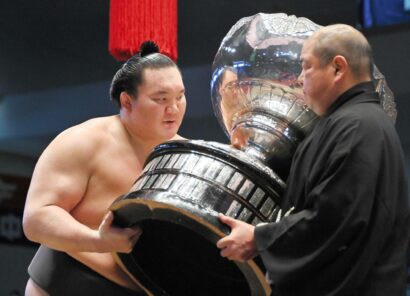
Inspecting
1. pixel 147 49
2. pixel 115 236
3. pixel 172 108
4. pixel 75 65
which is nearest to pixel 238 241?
pixel 115 236

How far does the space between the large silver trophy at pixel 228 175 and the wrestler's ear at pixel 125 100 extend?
0.22m

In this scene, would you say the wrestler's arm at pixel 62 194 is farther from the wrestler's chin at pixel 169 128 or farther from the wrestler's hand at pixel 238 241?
the wrestler's hand at pixel 238 241

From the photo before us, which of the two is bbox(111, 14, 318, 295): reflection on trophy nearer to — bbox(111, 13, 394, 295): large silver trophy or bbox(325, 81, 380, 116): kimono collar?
bbox(111, 13, 394, 295): large silver trophy

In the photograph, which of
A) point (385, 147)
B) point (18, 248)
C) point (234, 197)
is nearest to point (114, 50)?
point (234, 197)

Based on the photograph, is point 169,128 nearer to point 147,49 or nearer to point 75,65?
point 147,49

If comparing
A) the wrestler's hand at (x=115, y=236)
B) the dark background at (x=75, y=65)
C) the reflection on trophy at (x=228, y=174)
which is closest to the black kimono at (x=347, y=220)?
the reflection on trophy at (x=228, y=174)

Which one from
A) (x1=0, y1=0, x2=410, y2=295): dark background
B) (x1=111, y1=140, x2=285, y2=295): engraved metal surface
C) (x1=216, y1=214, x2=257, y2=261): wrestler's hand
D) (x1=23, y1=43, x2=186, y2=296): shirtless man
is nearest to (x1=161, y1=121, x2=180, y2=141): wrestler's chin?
(x1=23, y1=43, x2=186, y2=296): shirtless man

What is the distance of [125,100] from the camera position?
195 cm

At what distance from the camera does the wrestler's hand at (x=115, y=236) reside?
1664 millimetres

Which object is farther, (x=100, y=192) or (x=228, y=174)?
(x=100, y=192)

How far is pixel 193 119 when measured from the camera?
583 centimetres

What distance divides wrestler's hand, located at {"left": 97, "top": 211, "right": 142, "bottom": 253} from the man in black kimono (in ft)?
0.95

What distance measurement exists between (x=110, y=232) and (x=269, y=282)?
1.26ft

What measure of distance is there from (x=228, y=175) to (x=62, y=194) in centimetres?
50
